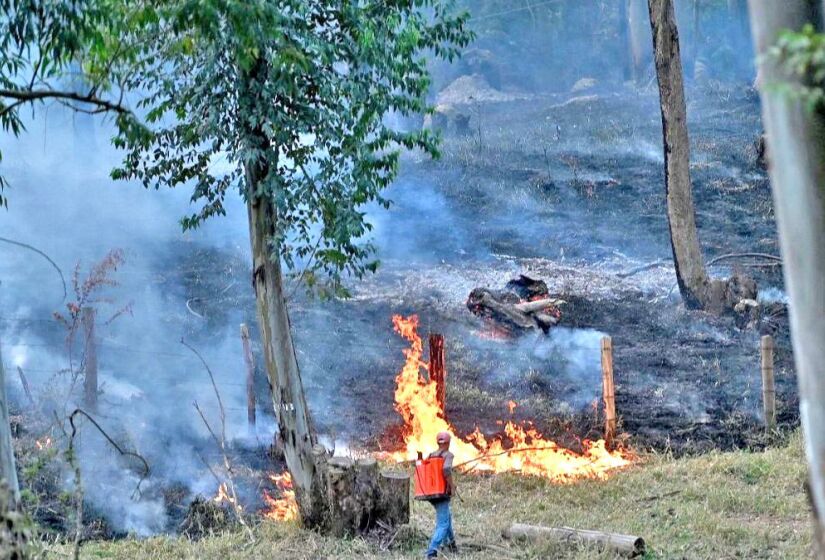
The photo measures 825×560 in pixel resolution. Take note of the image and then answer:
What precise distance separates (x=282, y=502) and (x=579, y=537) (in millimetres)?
4535

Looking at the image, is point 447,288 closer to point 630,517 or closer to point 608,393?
point 608,393

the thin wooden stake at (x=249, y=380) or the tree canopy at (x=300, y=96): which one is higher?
the tree canopy at (x=300, y=96)

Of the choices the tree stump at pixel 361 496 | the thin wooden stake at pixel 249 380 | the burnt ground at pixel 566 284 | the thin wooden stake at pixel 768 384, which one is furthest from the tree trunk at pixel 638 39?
the tree stump at pixel 361 496

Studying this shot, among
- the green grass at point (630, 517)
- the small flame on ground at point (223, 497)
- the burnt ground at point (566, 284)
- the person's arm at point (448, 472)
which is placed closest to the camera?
the person's arm at point (448, 472)

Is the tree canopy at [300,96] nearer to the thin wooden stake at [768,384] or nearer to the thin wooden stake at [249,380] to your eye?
the thin wooden stake at [249,380]

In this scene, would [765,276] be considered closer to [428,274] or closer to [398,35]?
[428,274]

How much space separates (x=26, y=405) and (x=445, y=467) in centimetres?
904

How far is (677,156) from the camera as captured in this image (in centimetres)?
2055

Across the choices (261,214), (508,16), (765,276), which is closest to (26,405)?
(261,214)

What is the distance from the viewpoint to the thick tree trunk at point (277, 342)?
37.4ft

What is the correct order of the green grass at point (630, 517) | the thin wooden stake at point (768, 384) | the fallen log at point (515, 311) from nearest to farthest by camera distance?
1. the green grass at point (630, 517)
2. the thin wooden stake at point (768, 384)
3. the fallen log at point (515, 311)

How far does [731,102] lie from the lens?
34.2 m

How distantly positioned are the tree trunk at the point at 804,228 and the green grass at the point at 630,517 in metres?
5.53

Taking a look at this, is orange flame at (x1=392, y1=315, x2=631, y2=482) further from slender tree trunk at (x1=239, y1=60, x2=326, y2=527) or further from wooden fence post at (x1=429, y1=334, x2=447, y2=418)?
slender tree trunk at (x1=239, y1=60, x2=326, y2=527)
